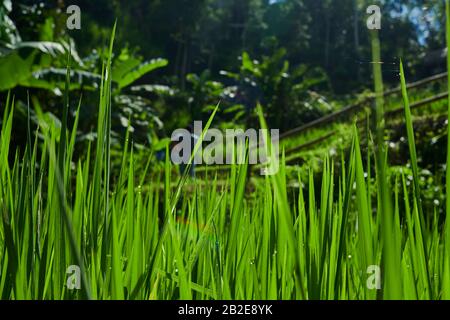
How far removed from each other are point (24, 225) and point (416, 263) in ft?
1.52

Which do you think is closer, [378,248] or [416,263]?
[416,263]

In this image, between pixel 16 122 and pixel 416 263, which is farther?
pixel 16 122

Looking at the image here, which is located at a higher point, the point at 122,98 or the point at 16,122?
the point at 122,98

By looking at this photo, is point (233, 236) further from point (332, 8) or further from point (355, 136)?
point (332, 8)

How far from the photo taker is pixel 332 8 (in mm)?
34531

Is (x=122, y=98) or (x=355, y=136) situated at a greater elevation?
(x=122, y=98)
